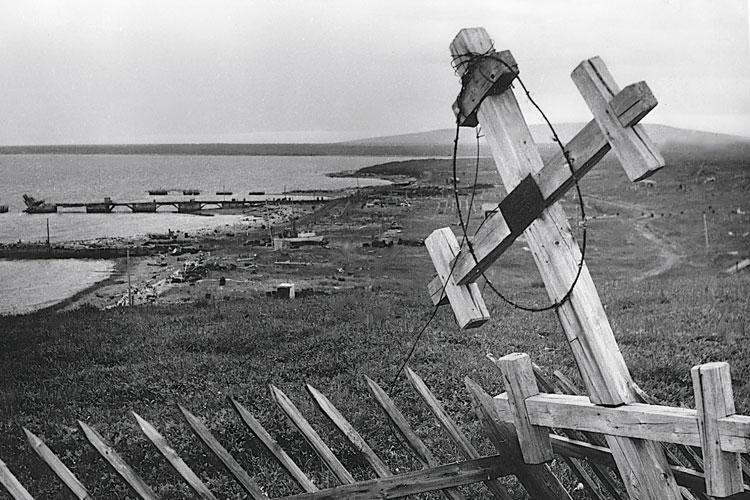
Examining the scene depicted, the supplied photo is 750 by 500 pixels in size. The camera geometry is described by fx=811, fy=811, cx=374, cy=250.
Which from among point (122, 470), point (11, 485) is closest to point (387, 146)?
point (122, 470)

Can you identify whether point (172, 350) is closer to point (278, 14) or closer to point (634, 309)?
point (278, 14)

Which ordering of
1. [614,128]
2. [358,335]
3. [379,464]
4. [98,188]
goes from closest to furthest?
[614,128]
[379,464]
[98,188]
[358,335]

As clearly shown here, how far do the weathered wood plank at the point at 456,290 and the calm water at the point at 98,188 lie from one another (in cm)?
142

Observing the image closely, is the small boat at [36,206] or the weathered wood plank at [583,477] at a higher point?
the small boat at [36,206]

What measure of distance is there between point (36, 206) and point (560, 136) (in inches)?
87.9

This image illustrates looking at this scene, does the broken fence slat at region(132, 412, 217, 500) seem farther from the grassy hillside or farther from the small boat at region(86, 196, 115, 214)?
the small boat at region(86, 196, 115, 214)

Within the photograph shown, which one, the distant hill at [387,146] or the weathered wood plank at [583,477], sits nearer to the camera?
the weathered wood plank at [583,477]

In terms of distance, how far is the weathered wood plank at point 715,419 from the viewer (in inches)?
67.7

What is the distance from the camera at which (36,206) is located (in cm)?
304

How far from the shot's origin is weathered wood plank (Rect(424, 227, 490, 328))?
2.08 metres

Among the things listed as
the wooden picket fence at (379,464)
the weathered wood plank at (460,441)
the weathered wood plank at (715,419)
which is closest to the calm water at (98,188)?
the wooden picket fence at (379,464)

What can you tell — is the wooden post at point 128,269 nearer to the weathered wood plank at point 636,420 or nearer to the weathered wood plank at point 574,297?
the weathered wood plank at point 636,420

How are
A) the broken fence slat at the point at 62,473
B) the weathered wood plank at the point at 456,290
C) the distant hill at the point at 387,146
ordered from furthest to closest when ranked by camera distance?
the distant hill at the point at 387,146 → the weathered wood plank at the point at 456,290 → the broken fence slat at the point at 62,473

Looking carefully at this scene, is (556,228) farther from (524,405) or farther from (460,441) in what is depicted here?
(460,441)
